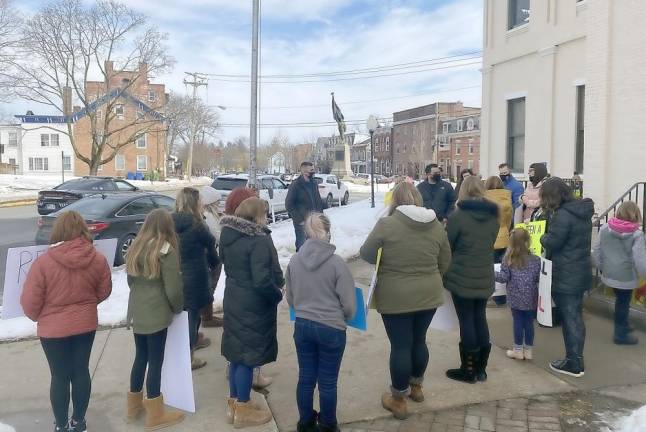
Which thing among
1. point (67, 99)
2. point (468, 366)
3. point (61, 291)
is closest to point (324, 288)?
point (61, 291)

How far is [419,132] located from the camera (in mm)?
82062

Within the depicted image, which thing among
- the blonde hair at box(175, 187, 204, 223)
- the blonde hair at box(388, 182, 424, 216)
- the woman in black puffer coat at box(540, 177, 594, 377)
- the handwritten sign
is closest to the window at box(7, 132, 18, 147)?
the blonde hair at box(175, 187, 204, 223)

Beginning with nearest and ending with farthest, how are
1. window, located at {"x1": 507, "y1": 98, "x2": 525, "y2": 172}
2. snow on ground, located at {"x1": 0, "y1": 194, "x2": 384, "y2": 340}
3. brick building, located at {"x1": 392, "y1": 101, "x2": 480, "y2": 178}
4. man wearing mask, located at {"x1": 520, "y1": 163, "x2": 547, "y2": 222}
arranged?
snow on ground, located at {"x1": 0, "y1": 194, "x2": 384, "y2": 340} < man wearing mask, located at {"x1": 520, "y1": 163, "x2": 547, "y2": 222} < window, located at {"x1": 507, "y1": 98, "x2": 525, "y2": 172} < brick building, located at {"x1": 392, "y1": 101, "x2": 480, "y2": 178}

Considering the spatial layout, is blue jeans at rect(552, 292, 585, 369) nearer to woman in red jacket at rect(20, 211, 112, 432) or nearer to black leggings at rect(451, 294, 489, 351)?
black leggings at rect(451, 294, 489, 351)

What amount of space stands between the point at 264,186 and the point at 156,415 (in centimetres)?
1581

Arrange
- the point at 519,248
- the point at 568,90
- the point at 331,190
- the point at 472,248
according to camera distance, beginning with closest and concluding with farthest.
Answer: the point at 472,248 < the point at 519,248 < the point at 568,90 < the point at 331,190

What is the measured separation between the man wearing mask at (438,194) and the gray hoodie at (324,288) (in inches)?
208

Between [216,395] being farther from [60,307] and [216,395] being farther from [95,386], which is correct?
[60,307]

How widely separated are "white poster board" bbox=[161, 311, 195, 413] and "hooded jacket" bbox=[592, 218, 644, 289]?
4.30 m

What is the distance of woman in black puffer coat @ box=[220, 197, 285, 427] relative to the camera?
12.8 ft

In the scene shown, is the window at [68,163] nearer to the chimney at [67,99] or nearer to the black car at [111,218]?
the chimney at [67,99]

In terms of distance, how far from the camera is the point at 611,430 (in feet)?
13.0

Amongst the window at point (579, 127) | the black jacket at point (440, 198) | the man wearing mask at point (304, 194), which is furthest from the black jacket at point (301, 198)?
the window at point (579, 127)

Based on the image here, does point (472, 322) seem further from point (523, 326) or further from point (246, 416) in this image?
point (246, 416)
